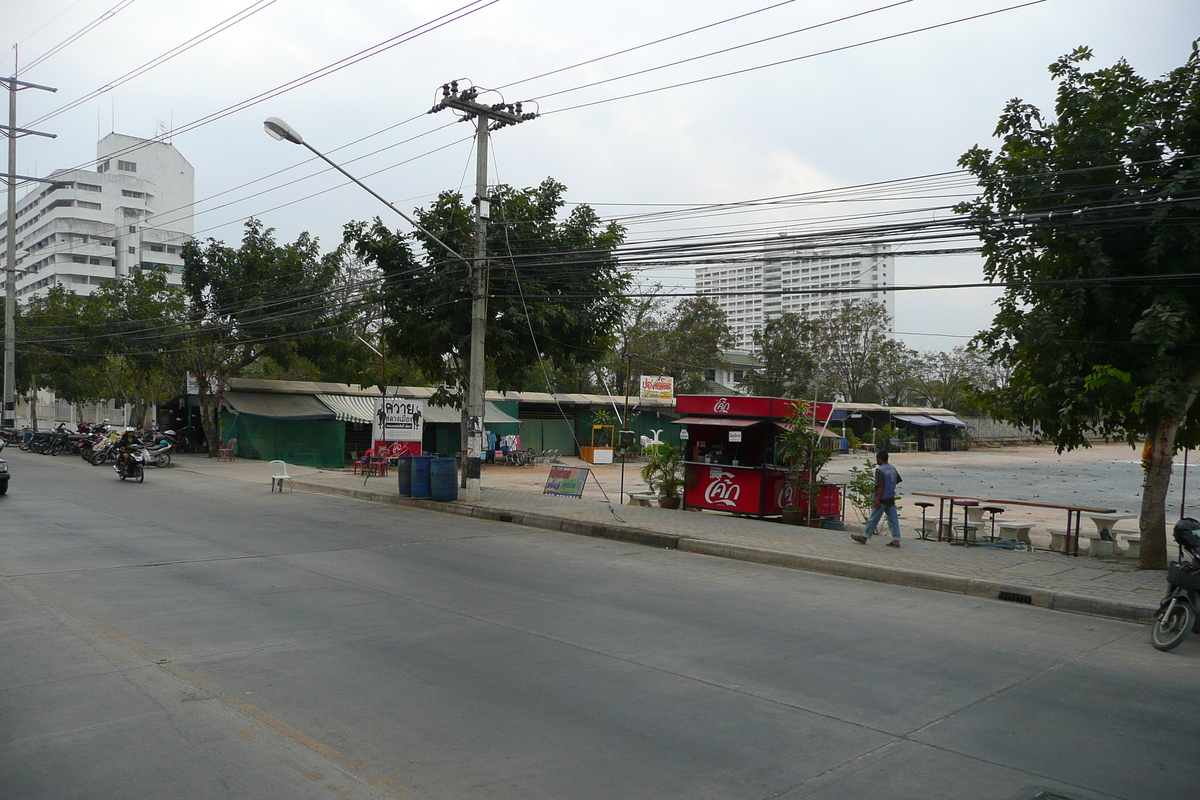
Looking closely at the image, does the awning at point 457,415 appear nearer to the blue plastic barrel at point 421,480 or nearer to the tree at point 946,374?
the blue plastic barrel at point 421,480

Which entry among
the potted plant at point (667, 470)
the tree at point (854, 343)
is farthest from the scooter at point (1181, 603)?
the tree at point (854, 343)

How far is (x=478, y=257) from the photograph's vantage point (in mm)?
19562

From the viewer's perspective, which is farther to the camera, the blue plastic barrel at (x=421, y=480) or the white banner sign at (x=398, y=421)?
the white banner sign at (x=398, y=421)

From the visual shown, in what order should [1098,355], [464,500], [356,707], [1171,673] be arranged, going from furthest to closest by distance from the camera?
[464,500]
[1098,355]
[1171,673]
[356,707]

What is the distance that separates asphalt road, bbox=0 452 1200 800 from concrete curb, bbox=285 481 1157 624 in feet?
1.52

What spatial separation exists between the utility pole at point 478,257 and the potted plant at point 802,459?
23.2 feet

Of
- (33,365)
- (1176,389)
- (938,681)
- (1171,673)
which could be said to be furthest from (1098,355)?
(33,365)

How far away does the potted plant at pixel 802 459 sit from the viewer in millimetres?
17141

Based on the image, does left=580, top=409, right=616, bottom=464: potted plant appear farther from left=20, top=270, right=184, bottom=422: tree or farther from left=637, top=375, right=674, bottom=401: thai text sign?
left=20, top=270, right=184, bottom=422: tree

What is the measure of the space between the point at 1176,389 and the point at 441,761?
11323 mm

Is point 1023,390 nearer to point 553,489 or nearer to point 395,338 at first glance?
point 553,489

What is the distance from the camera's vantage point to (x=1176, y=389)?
38.4 ft

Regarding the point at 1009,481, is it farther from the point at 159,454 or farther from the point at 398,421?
the point at 159,454

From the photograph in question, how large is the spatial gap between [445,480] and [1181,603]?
618 inches
